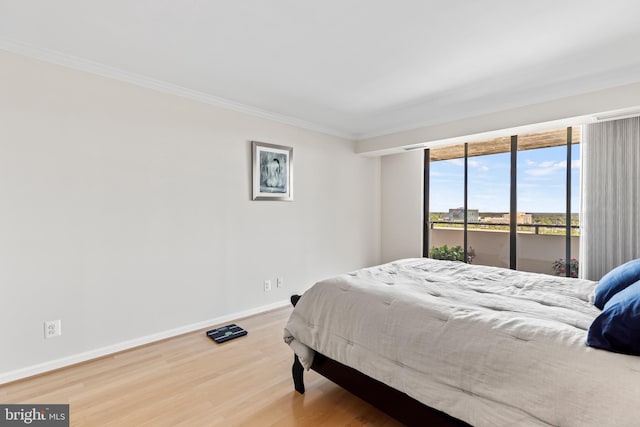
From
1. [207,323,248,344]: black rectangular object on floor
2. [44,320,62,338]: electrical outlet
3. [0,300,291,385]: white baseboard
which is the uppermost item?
[44,320,62,338]: electrical outlet

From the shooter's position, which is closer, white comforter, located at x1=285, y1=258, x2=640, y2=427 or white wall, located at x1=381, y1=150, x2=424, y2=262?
white comforter, located at x1=285, y1=258, x2=640, y2=427

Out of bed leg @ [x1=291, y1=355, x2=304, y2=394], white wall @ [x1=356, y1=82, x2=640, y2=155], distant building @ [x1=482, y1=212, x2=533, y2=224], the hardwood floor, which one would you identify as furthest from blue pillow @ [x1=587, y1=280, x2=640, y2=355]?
A: distant building @ [x1=482, y1=212, x2=533, y2=224]

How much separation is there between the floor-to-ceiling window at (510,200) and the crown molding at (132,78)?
240 cm

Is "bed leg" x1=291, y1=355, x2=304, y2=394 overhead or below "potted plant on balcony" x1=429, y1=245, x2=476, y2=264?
below

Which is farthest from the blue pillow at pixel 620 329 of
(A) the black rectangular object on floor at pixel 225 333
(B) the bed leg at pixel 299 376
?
(A) the black rectangular object on floor at pixel 225 333

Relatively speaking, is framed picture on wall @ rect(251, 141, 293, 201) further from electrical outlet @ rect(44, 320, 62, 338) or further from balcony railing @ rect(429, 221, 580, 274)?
balcony railing @ rect(429, 221, 580, 274)

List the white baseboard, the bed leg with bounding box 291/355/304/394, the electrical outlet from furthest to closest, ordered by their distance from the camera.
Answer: the electrical outlet
the white baseboard
the bed leg with bounding box 291/355/304/394

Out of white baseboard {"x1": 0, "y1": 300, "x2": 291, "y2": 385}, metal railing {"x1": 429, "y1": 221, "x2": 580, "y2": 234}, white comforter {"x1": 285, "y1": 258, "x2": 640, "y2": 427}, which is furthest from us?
metal railing {"x1": 429, "y1": 221, "x2": 580, "y2": 234}

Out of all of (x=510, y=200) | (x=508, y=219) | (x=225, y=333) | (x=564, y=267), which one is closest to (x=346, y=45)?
(x=225, y=333)

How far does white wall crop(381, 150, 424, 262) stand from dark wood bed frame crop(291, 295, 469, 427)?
127 inches

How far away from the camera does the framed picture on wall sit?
12.0ft

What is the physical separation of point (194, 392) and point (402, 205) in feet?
12.9

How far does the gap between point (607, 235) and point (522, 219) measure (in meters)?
0.91

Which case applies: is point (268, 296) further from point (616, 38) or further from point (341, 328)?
point (616, 38)
